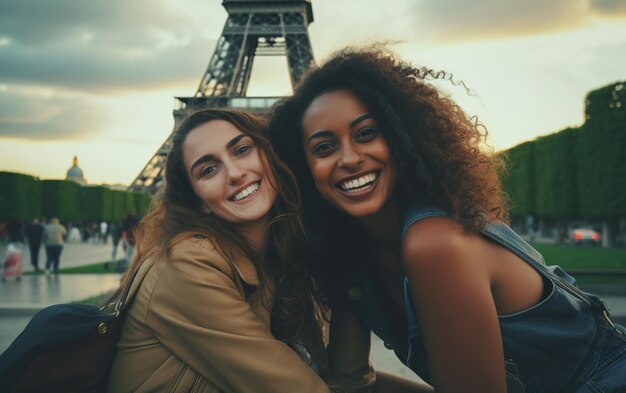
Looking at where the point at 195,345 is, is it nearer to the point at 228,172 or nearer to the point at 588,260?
the point at 228,172

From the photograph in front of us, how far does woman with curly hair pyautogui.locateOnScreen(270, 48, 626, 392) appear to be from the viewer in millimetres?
1579

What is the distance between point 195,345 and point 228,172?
81cm

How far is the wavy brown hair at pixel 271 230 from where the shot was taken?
2219 millimetres

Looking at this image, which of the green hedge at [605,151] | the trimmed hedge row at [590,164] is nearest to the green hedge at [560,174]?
the trimmed hedge row at [590,164]

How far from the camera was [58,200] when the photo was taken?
109ft

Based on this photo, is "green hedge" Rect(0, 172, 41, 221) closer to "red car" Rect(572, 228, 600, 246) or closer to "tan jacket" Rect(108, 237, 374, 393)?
"red car" Rect(572, 228, 600, 246)

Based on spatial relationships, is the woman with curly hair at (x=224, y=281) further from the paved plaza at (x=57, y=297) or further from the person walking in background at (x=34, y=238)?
the person walking in background at (x=34, y=238)

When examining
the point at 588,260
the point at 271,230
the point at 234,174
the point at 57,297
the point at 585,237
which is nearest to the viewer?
the point at 234,174

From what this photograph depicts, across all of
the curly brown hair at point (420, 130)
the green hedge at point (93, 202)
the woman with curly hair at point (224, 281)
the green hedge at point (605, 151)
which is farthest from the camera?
the green hedge at point (93, 202)

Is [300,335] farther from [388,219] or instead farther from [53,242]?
[53,242]

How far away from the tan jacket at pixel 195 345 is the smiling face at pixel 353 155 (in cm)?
60

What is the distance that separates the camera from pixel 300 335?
228 cm

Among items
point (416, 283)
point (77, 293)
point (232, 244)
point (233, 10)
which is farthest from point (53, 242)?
point (233, 10)

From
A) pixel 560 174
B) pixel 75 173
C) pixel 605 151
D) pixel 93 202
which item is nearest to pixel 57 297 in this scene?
pixel 605 151
